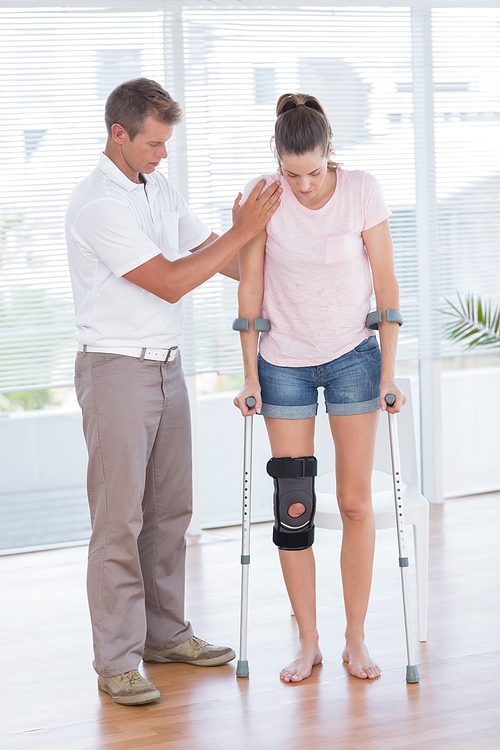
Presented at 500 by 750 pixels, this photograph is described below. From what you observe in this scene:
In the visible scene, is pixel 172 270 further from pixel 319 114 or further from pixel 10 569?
pixel 10 569

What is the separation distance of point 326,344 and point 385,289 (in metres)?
0.22

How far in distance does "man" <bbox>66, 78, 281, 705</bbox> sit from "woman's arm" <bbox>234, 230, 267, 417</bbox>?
9 centimetres

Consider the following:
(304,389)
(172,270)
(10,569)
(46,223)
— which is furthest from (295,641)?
(46,223)

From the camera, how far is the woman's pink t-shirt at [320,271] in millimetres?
2365

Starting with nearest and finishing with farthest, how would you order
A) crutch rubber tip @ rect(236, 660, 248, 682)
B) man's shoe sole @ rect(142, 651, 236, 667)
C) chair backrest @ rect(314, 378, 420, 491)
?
crutch rubber tip @ rect(236, 660, 248, 682)
man's shoe sole @ rect(142, 651, 236, 667)
chair backrest @ rect(314, 378, 420, 491)

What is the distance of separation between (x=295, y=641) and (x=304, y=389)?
0.85 metres

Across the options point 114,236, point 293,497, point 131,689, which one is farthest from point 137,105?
point 131,689

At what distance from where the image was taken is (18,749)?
2.14 metres

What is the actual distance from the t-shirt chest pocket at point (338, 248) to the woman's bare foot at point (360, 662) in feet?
3.58

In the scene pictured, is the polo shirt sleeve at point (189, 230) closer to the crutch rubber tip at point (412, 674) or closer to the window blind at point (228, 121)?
the window blind at point (228, 121)

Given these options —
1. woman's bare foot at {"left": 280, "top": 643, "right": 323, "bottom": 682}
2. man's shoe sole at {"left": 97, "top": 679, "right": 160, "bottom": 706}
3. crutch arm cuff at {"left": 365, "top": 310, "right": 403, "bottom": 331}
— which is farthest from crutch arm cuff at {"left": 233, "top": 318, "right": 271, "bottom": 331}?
man's shoe sole at {"left": 97, "top": 679, "right": 160, "bottom": 706}

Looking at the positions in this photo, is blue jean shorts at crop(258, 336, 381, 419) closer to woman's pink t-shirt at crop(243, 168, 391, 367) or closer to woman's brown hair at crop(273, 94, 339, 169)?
woman's pink t-shirt at crop(243, 168, 391, 367)

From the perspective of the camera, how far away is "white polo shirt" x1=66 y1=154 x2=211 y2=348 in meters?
2.28

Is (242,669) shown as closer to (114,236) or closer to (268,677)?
(268,677)
